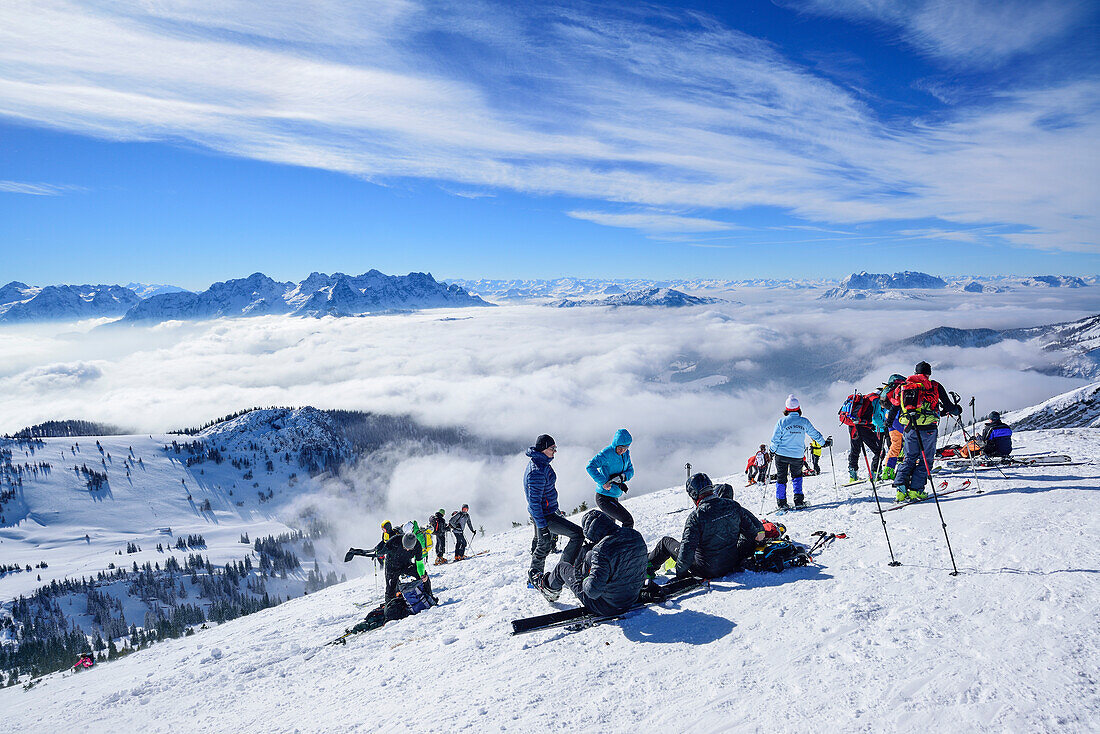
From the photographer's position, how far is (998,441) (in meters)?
12.4

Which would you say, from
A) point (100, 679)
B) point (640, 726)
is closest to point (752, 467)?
point (640, 726)

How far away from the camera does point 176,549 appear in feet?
490

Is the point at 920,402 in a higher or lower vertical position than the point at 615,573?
higher

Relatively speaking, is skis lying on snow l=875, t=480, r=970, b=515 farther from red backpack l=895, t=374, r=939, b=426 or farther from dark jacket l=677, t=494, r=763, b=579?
dark jacket l=677, t=494, r=763, b=579

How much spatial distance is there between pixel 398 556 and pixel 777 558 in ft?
27.3

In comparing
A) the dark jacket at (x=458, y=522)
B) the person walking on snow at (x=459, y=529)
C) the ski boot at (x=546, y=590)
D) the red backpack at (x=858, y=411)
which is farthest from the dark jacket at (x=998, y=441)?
the dark jacket at (x=458, y=522)

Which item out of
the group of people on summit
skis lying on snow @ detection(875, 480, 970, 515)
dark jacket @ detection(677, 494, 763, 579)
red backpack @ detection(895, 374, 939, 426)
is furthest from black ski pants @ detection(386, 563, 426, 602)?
red backpack @ detection(895, 374, 939, 426)

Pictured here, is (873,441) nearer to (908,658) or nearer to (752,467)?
(752,467)

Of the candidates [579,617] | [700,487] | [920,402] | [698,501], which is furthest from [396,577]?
[920,402]

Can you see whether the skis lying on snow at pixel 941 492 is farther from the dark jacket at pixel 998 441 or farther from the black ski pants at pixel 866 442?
the dark jacket at pixel 998 441

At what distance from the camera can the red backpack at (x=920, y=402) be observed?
10445 millimetres

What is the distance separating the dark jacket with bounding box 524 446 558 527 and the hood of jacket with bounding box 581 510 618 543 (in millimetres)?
1599

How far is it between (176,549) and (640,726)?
194872mm

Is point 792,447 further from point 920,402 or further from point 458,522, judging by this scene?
point 458,522
